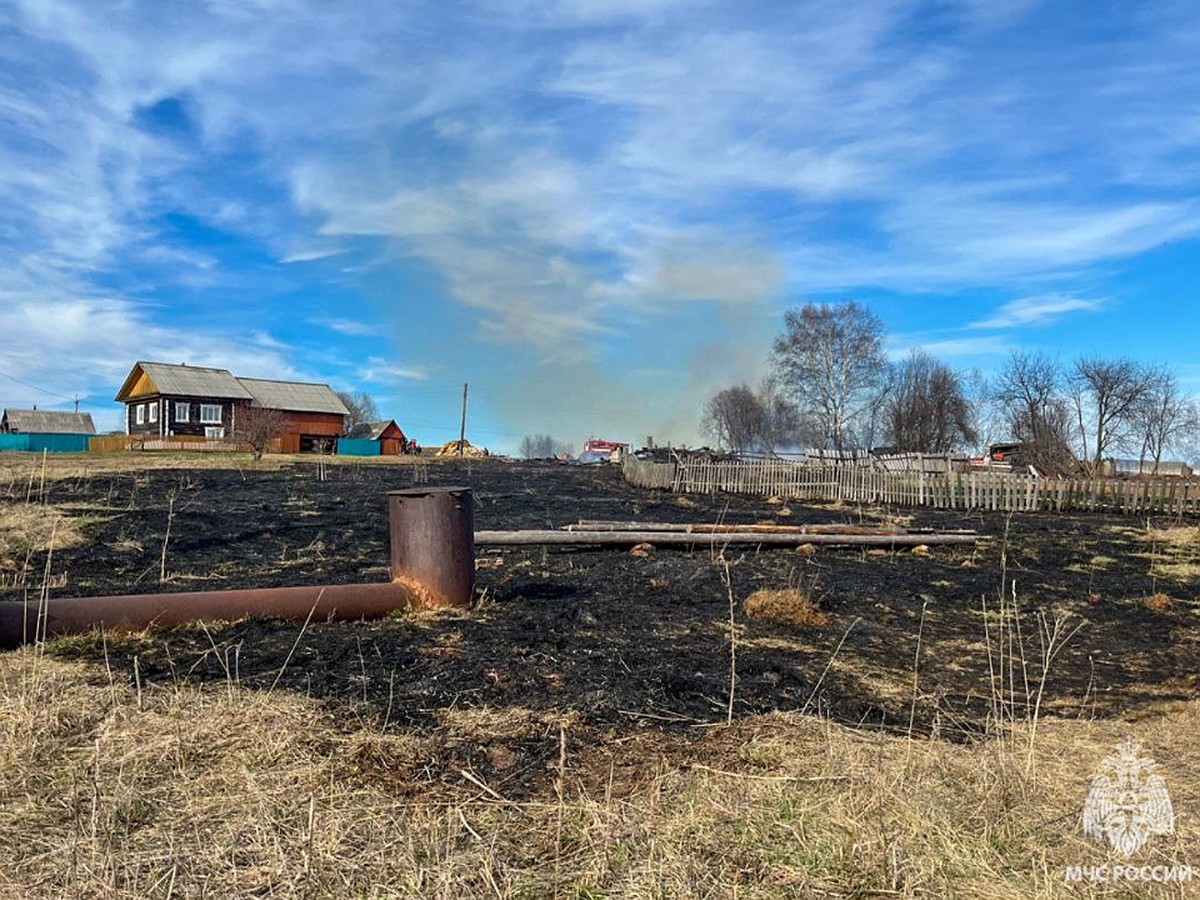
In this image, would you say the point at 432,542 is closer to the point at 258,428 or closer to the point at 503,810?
the point at 503,810

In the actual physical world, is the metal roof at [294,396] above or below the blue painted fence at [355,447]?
above

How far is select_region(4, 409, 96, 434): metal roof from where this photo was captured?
233 feet

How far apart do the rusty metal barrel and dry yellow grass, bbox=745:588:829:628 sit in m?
2.39

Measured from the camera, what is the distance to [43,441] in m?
56.1

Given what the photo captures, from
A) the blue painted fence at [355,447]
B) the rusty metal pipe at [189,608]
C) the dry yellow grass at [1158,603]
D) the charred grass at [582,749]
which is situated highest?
the blue painted fence at [355,447]

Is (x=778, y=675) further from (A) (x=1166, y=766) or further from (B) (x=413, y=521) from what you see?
(B) (x=413, y=521)

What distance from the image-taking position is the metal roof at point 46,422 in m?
70.9

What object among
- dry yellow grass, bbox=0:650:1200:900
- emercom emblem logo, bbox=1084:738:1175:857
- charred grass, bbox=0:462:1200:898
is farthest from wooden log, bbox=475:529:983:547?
emercom emblem logo, bbox=1084:738:1175:857

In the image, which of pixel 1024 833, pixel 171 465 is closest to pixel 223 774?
pixel 1024 833

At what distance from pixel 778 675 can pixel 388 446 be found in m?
60.8

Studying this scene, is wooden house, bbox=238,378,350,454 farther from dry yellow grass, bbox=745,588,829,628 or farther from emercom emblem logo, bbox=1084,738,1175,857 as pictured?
emercom emblem logo, bbox=1084,738,1175,857

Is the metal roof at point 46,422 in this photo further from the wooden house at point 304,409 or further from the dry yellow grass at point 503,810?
the dry yellow grass at point 503,810

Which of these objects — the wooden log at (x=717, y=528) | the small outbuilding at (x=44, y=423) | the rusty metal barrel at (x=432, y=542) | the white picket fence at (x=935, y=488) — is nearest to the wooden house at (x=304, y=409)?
the small outbuilding at (x=44, y=423)

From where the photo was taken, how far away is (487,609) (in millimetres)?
6289
